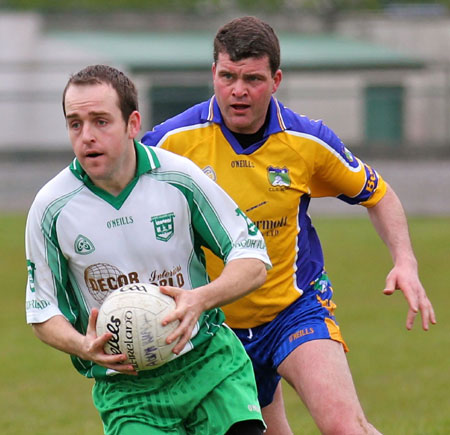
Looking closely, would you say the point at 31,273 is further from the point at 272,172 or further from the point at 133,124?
the point at 272,172

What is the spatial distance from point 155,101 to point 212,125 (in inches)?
1070

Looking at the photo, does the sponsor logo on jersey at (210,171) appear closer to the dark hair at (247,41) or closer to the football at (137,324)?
the dark hair at (247,41)

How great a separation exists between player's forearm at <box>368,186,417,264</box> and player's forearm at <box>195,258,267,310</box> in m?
1.27

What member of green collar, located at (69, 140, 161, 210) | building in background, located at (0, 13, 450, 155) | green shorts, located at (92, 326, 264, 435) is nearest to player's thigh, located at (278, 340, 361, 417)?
green shorts, located at (92, 326, 264, 435)

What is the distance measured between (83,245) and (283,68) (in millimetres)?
31311

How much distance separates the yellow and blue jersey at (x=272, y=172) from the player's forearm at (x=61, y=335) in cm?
135

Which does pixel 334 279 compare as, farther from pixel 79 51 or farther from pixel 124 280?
pixel 79 51

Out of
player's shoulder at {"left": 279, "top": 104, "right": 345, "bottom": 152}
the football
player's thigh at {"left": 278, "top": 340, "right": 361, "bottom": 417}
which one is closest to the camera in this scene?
the football

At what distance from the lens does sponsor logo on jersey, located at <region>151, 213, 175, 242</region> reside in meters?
4.41

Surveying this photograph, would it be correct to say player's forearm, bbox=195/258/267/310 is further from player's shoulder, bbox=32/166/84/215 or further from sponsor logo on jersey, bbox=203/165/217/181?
sponsor logo on jersey, bbox=203/165/217/181

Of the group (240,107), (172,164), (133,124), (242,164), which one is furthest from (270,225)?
(133,124)

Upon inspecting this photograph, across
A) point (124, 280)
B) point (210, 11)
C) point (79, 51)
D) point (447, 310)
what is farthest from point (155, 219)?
point (210, 11)

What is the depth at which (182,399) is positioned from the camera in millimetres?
4434

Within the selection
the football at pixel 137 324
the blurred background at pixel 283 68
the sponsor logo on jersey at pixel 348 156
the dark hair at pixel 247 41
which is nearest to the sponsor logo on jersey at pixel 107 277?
the football at pixel 137 324
